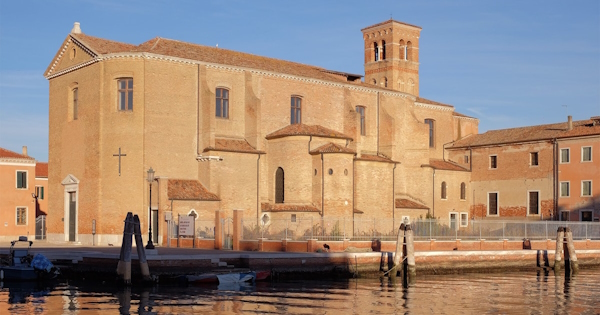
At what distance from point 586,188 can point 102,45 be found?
32.9 m

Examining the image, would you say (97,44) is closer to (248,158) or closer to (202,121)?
(202,121)

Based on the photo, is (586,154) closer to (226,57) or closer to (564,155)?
(564,155)

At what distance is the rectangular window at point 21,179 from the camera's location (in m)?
55.1

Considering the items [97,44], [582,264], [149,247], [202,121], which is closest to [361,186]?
[202,121]

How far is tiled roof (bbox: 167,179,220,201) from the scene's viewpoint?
43.5 m

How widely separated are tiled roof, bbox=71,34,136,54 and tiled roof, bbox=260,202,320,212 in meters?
12.4

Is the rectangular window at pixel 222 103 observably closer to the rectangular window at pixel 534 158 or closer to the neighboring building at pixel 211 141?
the neighboring building at pixel 211 141

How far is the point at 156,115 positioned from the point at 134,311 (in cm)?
2420

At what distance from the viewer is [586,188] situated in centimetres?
5372

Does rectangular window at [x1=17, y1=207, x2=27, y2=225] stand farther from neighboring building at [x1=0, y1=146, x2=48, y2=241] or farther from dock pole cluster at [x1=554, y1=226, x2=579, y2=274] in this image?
dock pole cluster at [x1=554, y1=226, x2=579, y2=274]

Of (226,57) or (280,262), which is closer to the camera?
(280,262)

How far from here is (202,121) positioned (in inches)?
1838

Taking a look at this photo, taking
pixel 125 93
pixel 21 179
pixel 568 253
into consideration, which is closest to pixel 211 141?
pixel 125 93

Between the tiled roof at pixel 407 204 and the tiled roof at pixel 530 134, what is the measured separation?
27.2 ft
